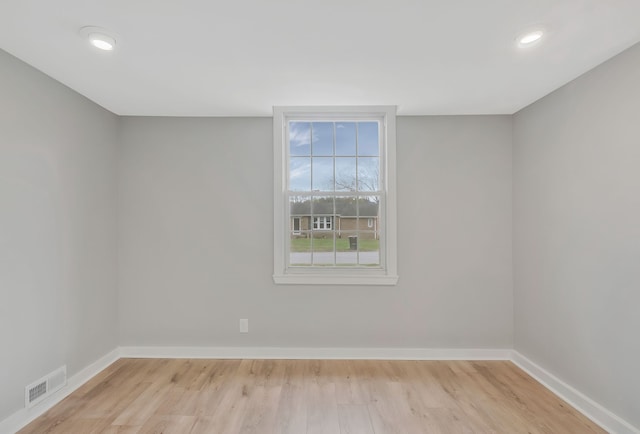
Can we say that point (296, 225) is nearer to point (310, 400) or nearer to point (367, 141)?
point (367, 141)

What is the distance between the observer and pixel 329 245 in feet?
11.0

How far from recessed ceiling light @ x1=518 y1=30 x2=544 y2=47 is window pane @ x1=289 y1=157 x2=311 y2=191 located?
1969 mm

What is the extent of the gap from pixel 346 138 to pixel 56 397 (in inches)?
125

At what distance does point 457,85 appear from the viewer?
101 inches

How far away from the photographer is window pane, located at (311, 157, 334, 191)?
3.37 m

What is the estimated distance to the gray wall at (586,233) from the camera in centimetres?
204

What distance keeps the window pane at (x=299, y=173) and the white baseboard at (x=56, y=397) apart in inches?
90.7

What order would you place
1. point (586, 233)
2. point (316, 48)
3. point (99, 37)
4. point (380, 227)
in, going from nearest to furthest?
point (99, 37) < point (316, 48) < point (586, 233) < point (380, 227)

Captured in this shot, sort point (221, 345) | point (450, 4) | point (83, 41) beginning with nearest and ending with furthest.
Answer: point (450, 4) < point (83, 41) < point (221, 345)

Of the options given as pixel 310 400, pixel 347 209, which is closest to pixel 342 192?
pixel 347 209

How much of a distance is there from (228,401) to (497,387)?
6.88 ft

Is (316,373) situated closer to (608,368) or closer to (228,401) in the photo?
(228,401)

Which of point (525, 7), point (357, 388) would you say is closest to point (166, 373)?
point (357, 388)

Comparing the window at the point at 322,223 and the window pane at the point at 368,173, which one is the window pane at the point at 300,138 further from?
the window at the point at 322,223
